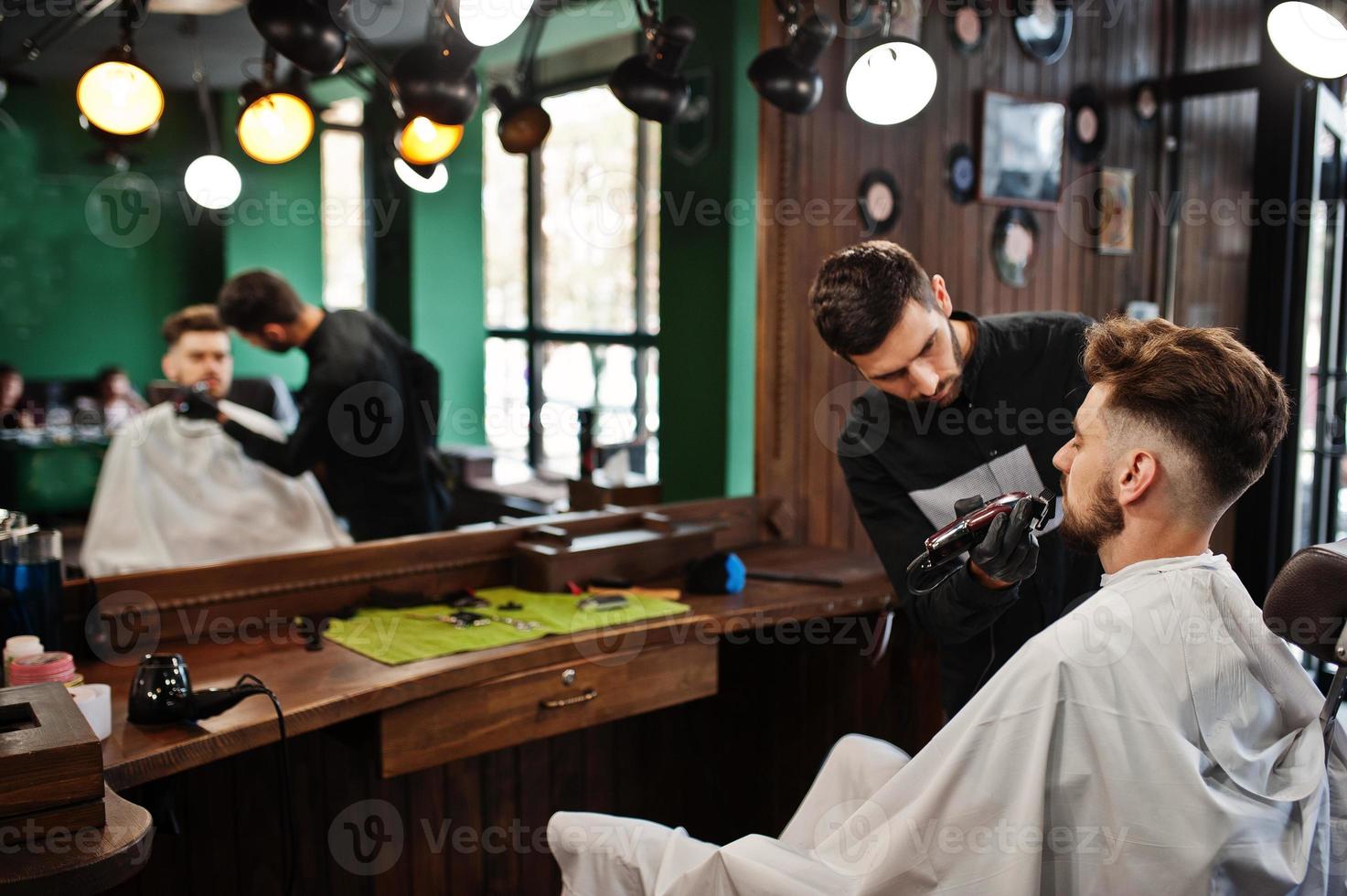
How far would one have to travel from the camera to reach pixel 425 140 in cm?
258

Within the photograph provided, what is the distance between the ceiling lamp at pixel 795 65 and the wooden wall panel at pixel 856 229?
14.9 inches

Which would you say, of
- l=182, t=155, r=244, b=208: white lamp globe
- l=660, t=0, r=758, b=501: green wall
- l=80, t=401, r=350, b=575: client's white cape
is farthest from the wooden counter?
l=182, t=155, r=244, b=208: white lamp globe

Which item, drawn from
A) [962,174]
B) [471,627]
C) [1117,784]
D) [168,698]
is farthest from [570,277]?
[1117,784]

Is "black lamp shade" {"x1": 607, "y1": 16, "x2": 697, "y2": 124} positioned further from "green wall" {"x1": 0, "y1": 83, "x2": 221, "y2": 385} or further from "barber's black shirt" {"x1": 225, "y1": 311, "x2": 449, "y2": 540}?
"green wall" {"x1": 0, "y1": 83, "x2": 221, "y2": 385}

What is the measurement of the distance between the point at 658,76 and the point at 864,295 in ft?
3.28

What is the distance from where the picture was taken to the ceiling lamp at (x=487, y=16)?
1948 mm

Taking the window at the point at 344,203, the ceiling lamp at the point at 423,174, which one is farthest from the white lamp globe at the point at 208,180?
the window at the point at 344,203

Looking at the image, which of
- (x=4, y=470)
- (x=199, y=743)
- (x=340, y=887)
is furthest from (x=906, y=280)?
(x=4, y=470)

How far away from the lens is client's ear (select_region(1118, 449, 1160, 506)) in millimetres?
1543

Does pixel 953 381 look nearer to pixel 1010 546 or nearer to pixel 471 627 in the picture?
pixel 1010 546

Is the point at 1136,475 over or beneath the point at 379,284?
beneath

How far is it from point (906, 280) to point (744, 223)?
1.40 meters

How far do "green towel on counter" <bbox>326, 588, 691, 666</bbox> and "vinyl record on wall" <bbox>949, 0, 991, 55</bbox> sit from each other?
6.72 ft

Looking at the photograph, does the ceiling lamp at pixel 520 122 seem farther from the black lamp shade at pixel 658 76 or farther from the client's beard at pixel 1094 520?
the client's beard at pixel 1094 520
